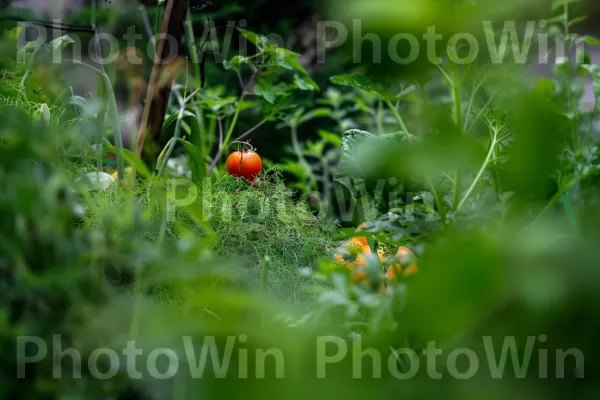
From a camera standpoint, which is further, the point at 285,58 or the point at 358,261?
the point at 285,58

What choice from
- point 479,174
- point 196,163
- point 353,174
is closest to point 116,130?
point 196,163

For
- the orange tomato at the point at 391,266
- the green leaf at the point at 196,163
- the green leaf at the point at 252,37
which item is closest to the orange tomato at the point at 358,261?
the orange tomato at the point at 391,266

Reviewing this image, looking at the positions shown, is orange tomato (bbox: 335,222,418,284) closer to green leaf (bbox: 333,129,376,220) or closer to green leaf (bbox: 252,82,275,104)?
green leaf (bbox: 333,129,376,220)

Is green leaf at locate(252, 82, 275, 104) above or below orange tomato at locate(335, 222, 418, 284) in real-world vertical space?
above

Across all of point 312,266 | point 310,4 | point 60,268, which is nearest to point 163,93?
point 312,266

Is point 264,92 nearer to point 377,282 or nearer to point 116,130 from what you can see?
point 116,130

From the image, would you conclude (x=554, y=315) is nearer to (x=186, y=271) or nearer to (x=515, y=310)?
(x=515, y=310)

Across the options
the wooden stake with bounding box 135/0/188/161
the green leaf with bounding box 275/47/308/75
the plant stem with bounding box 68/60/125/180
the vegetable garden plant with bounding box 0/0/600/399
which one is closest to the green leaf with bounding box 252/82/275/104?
the green leaf with bounding box 275/47/308/75

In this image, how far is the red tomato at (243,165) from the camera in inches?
32.3

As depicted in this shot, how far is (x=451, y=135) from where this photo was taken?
124mm

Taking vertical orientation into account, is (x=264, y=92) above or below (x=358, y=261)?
above

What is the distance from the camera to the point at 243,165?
2.72 ft

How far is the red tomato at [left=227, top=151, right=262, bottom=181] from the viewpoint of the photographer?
0.82 meters

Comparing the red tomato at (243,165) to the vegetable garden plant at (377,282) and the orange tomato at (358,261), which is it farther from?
the vegetable garden plant at (377,282)
